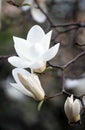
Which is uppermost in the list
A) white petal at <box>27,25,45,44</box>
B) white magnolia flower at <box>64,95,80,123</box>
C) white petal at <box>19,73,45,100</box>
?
white petal at <box>27,25,45,44</box>

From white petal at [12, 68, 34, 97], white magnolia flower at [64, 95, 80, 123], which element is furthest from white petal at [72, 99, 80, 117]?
white petal at [12, 68, 34, 97]

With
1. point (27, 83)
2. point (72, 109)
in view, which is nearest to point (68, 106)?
point (72, 109)

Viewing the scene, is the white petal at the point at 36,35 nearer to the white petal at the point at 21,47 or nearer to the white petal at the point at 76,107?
the white petal at the point at 21,47

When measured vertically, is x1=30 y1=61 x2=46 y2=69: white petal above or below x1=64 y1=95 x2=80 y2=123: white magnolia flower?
above

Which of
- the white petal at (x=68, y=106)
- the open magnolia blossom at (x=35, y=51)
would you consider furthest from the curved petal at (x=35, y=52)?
the white petal at (x=68, y=106)

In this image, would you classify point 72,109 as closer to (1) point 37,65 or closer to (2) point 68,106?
(2) point 68,106

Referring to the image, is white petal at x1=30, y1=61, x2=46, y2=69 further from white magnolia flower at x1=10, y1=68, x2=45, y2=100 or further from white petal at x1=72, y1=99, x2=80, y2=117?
white petal at x1=72, y1=99, x2=80, y2=117
